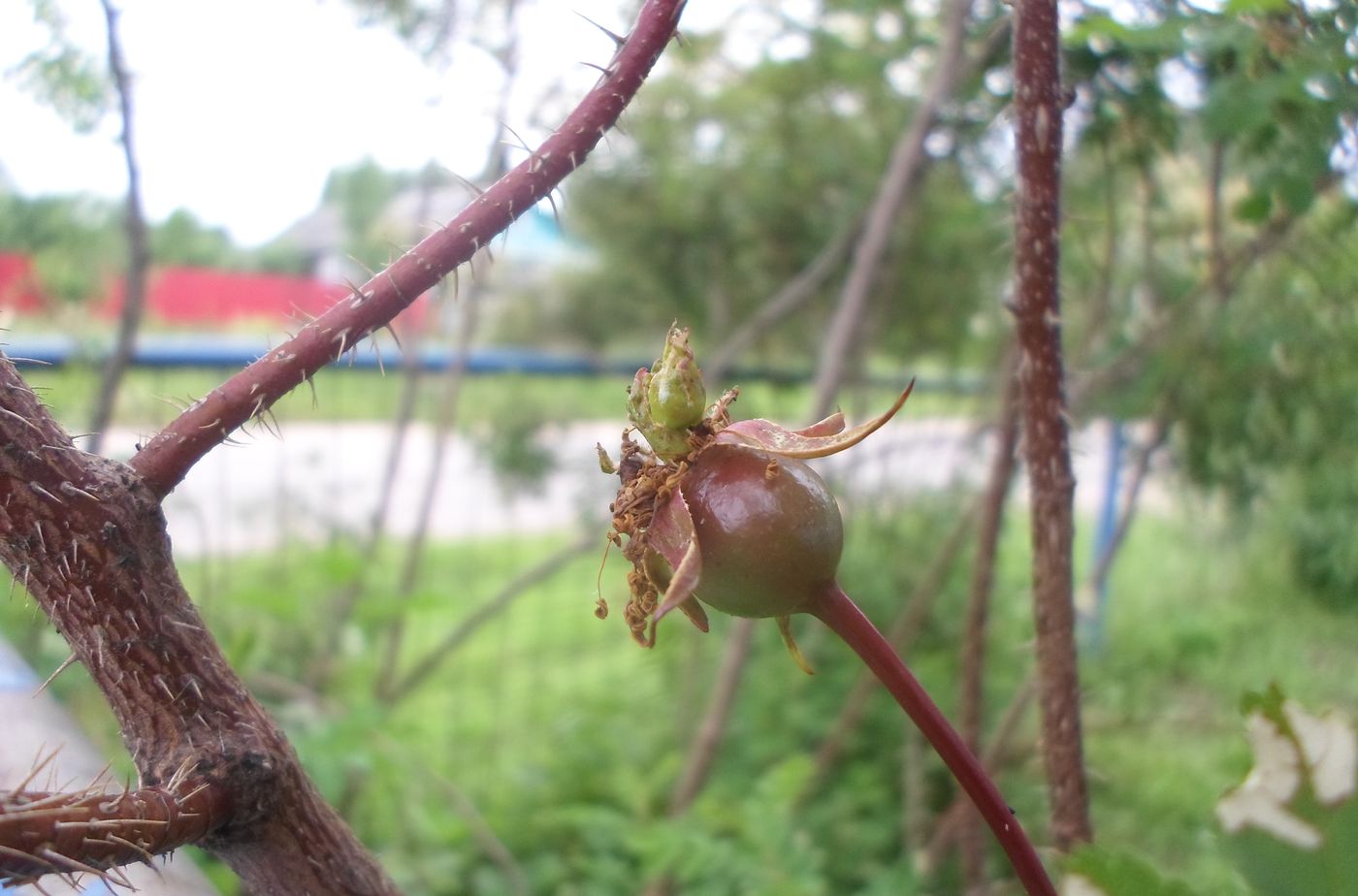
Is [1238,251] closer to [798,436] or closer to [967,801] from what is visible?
[967,801]

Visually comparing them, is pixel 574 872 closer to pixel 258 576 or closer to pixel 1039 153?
pixel 258 576

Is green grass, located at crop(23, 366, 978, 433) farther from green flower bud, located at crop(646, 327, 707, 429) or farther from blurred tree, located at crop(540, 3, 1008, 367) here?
green flower bud, located at crop(646, 327, 707, 429)

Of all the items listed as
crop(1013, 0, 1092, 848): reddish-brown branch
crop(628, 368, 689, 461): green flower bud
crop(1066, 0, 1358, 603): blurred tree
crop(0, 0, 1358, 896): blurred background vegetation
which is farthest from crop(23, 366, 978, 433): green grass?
crop(628, 368, 689, 461): green flower bud

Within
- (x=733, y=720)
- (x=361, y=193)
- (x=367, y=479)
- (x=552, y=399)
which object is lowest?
(x=733, y=720)

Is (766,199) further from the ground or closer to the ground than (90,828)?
further from the ground

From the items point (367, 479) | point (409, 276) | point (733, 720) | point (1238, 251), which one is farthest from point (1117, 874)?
point (367, 479)

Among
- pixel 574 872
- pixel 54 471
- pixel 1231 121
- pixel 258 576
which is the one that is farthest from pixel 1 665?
pixel 258 576
